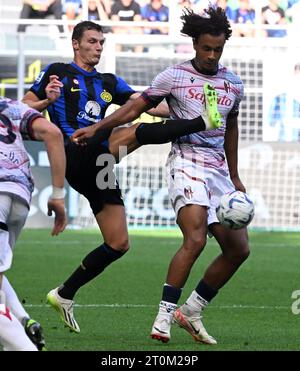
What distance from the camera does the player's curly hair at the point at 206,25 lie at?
813 cm

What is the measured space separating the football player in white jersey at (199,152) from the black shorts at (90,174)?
689 millimetres

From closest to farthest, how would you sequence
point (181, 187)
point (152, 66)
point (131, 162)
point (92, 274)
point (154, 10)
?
point (181, 187), point (92, 274), point (131, 162), point (152, 66), point (154, 10)

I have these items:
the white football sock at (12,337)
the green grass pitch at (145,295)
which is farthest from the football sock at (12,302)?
the white football sock at (12,337)

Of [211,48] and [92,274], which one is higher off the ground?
[211,48]

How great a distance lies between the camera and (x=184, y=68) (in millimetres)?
8250

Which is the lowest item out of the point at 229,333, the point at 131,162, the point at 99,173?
the point at 131,162

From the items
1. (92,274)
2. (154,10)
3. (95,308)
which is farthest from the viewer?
(154,10)

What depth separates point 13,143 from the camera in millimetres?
6500

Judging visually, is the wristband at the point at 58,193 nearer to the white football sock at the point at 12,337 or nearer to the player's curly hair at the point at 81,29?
the white football sock at the point at 12,337

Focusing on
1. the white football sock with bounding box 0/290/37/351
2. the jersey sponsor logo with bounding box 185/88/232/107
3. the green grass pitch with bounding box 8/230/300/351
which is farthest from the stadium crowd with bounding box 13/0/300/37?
the white football sock with bounding box 0/290/37/351

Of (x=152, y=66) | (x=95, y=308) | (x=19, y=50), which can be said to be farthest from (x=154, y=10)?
(x=95, y=308)

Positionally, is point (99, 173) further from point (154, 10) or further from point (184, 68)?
point (154, 10)

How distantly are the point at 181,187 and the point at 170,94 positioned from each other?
70cm

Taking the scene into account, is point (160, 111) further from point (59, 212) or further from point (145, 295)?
point (59, 212)
